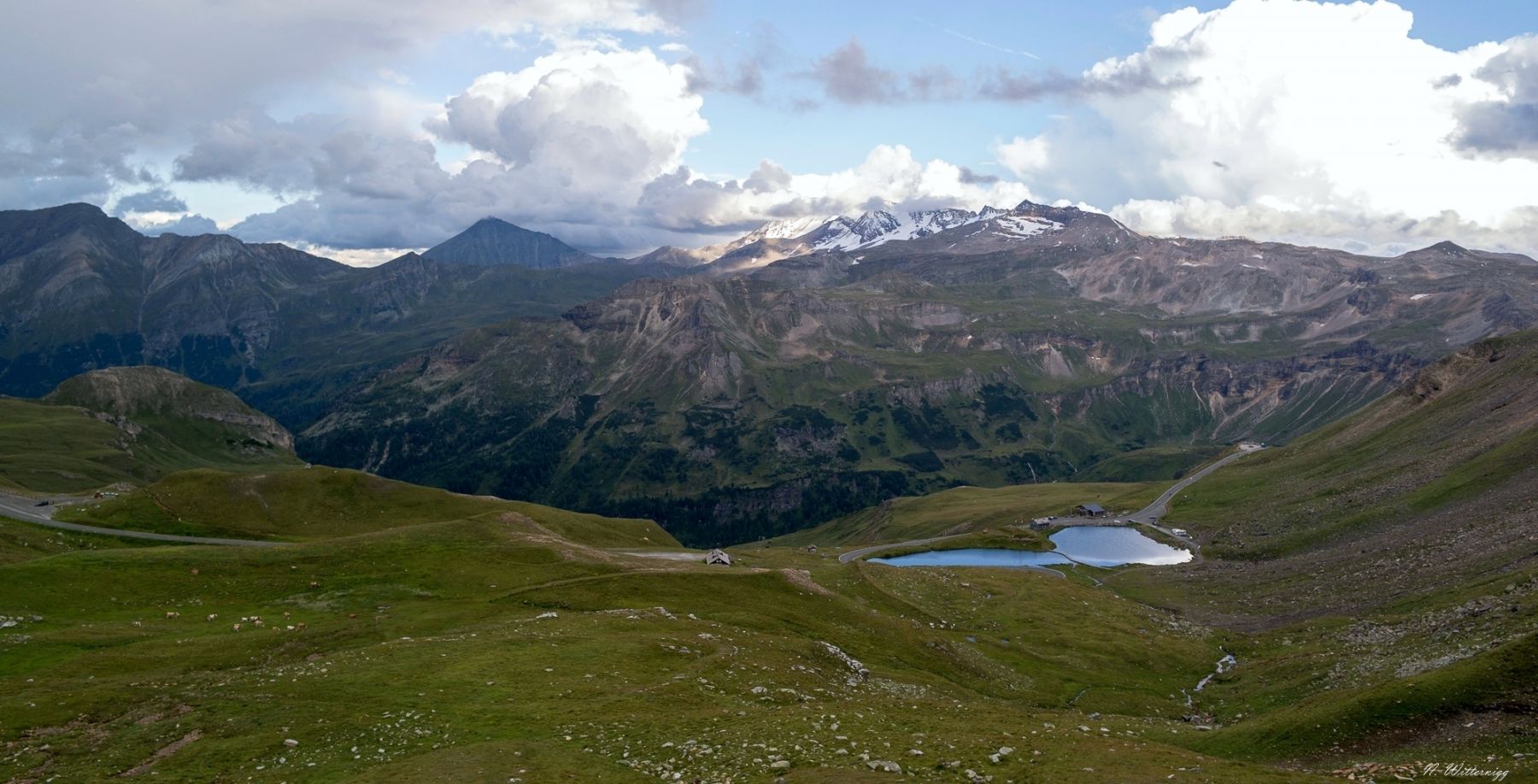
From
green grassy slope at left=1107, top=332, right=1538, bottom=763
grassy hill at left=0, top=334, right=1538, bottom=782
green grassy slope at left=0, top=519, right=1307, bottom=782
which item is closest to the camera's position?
green grassy slope at left=0, top=519, right=1307, bottom=782

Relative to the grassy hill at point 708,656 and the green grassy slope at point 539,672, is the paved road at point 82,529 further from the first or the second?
the green grassy slope at point 539,672

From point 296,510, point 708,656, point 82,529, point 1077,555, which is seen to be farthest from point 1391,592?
point 82,529

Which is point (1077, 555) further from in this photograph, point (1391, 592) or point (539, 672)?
point (539, 672)

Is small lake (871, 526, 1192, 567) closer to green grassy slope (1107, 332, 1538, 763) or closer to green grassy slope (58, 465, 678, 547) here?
green grassy slope (1107, 332, 1538, 763)

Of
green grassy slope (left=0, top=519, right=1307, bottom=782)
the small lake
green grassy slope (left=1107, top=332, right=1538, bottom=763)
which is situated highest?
green grassy slope (left=0, top=519, right=1307, bottom=782)

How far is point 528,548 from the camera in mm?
97625

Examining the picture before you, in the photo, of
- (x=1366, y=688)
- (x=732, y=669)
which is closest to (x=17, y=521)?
(x=732, y=669)

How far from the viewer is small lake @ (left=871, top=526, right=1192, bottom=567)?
567 ft


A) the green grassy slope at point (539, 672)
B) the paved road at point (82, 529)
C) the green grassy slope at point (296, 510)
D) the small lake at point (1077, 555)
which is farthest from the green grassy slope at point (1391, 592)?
the paved road at point (82, 529)

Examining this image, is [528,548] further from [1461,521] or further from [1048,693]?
[1461,521]

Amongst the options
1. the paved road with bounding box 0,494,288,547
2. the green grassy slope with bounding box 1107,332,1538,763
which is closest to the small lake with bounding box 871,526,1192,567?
the green grassy slope with bounding box 1107,332,1538,763

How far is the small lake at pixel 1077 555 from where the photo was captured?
173 metres

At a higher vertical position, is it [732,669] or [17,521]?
[17,521]

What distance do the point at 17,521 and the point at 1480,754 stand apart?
13612 centimetres
